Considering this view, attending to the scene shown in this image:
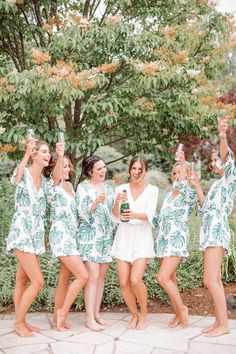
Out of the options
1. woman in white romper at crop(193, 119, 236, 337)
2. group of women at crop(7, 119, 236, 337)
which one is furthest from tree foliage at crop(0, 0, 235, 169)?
woman in white romper at crop(193, 119, 236, 337)

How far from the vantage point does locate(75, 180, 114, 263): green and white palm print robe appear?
15.7 ft

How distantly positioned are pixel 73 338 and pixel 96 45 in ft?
11.2

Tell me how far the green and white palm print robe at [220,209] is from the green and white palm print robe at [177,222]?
0.21m

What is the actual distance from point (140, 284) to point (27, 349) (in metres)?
1.19

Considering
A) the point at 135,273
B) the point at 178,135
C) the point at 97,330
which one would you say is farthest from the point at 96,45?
the point at 97,330

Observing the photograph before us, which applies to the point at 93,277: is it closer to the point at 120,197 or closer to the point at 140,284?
the point at 140,284

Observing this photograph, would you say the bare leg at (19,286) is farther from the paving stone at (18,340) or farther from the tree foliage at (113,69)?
the tree foliage at (113,69)

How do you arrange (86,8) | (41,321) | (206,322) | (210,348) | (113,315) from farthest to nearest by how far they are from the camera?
(86,8) → (113,315) → (41,321) → (206,322) → (210,348)

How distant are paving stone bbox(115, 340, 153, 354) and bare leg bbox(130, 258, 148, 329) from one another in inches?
17.6

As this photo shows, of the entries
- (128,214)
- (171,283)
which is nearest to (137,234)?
(128,214)

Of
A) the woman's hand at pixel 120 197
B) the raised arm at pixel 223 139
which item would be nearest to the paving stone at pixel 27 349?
the woman's hand at pixel 120 197

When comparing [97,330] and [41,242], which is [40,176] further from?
[97,330]

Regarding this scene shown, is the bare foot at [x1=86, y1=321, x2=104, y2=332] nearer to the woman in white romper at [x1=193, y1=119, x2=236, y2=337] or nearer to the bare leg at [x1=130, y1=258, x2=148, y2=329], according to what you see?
the bare leg at [x1=130, y1=258, x2=148, y2=329]

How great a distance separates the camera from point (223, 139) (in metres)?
4.45
